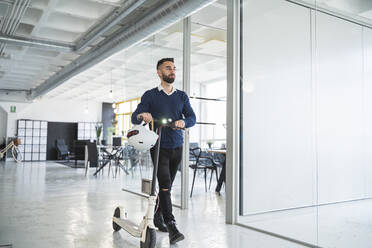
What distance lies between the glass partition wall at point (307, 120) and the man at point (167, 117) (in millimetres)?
941

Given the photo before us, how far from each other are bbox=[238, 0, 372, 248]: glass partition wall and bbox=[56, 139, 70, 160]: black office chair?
13255 mm

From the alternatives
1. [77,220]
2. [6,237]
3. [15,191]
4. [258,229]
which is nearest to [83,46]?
[15,191]

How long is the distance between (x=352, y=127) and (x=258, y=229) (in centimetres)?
149

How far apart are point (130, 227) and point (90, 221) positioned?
108 centimetres

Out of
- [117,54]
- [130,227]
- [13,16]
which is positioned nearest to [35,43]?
[13,16]

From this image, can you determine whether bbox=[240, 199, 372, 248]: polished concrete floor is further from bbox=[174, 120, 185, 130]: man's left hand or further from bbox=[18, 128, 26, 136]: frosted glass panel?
bbox=[18, 128, 26, 136]: frosted glass panel

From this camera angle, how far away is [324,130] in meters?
2.85

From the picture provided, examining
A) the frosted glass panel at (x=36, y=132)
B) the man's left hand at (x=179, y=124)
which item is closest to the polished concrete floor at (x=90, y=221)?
the man's left hand at (x=179, y=124)

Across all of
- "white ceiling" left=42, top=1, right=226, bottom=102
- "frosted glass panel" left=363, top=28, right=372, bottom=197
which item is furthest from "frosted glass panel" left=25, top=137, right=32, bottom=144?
"frosted glass panel" left=363, top=28, right=372, bottom=197

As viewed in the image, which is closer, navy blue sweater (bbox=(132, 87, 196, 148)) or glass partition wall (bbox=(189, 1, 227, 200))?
navy blue sweater (bbox=(132, 87, 196, 148))

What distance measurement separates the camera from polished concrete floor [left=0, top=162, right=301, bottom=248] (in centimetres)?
301

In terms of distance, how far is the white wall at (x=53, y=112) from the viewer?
1587 centimetres

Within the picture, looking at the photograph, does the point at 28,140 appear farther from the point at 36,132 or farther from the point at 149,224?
the point at 149,224

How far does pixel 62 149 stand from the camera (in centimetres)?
1573
